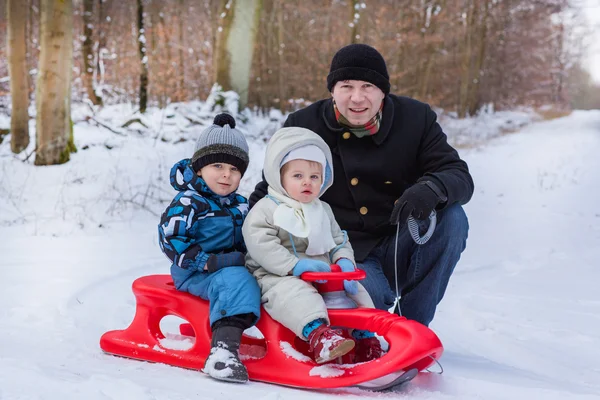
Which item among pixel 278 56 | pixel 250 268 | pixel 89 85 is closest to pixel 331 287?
pixel 250 268

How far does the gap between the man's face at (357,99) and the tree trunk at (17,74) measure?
21.6 feet

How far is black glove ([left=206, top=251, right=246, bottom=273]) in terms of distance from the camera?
2.22 metres

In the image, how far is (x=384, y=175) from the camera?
2.70 metres

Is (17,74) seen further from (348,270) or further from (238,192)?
(348,270)

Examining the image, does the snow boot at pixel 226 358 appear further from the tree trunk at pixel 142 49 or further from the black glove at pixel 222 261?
the tree trunk at pixel 142 49

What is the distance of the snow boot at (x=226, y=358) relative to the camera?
2.00 metres

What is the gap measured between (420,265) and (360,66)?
91 cm

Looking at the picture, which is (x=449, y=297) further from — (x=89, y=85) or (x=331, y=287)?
(x=89, y=85)

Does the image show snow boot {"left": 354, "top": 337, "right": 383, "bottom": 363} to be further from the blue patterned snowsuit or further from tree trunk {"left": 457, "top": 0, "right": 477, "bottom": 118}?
tree trunk {"left": 457, "top": 0, "right": 477, "bottom": 118}

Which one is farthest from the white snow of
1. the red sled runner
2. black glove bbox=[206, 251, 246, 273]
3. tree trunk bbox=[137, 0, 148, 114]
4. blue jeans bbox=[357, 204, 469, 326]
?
tree trunk bbox=[137, 0, 148, 114]

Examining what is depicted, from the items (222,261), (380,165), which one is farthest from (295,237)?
(380,165)

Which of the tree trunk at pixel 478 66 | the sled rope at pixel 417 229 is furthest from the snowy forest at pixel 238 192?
the tree trunk at pixel 478 66

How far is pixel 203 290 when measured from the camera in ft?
7.55

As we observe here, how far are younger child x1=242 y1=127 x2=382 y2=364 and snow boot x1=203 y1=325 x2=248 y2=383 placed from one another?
0.56 ft
